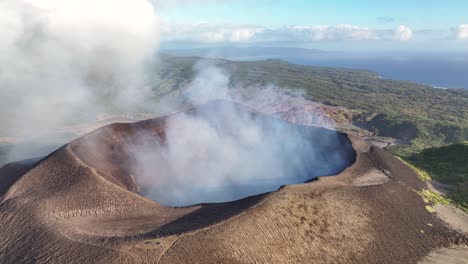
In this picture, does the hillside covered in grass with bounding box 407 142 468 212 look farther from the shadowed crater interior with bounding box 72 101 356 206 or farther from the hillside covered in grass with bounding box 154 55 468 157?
the hillside covered in grass with bounding box 154 55 468 157

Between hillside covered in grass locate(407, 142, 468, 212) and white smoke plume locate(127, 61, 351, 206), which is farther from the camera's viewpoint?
hillside covered in grass locate(407, 142, 468, 212)

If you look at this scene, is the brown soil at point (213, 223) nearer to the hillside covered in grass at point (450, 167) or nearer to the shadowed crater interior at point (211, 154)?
the shadowed crater interior at point (211, 154)

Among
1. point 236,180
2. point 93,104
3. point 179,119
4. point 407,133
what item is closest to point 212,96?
point 93,104

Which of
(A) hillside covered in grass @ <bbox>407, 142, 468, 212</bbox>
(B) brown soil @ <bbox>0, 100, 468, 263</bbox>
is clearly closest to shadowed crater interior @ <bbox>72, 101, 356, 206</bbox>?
(B) brown soil @ <bbox>0, 100, 468, 263</bbox>

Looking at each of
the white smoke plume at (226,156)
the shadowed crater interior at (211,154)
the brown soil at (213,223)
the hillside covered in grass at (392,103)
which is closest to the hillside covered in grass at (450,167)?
the brown soil at (213,223)

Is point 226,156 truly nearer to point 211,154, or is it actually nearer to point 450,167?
point 211,154
